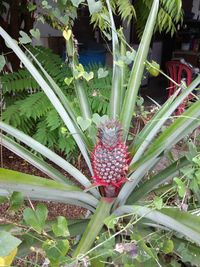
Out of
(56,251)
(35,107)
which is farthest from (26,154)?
(35,107)

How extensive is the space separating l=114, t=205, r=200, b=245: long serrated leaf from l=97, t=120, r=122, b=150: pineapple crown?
203 mm

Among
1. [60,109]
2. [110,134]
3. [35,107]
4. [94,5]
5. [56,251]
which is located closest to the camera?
[56,251]

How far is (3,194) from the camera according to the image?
0.97m

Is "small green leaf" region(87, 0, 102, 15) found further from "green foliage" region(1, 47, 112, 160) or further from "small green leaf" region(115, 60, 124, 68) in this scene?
"green foliage" region(1, 47, 112, 160)

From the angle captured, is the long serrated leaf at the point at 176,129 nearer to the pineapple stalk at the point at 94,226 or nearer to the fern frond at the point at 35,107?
the pineapple stalk at the point at 94,226

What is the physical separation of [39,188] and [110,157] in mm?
280

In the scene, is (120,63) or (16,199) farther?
(120,63)

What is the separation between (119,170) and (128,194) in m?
0.11

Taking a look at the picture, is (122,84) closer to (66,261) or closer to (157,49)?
(66,261)

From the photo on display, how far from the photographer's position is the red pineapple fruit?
1.13 metres

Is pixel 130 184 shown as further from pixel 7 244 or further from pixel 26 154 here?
pixel 7 244

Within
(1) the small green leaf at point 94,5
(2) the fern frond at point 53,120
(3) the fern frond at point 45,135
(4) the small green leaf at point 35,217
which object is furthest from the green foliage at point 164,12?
(4) the small green leaf at point 35,217

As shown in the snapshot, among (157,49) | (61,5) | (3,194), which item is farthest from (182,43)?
(3,194)

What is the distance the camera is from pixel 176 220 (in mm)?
890
